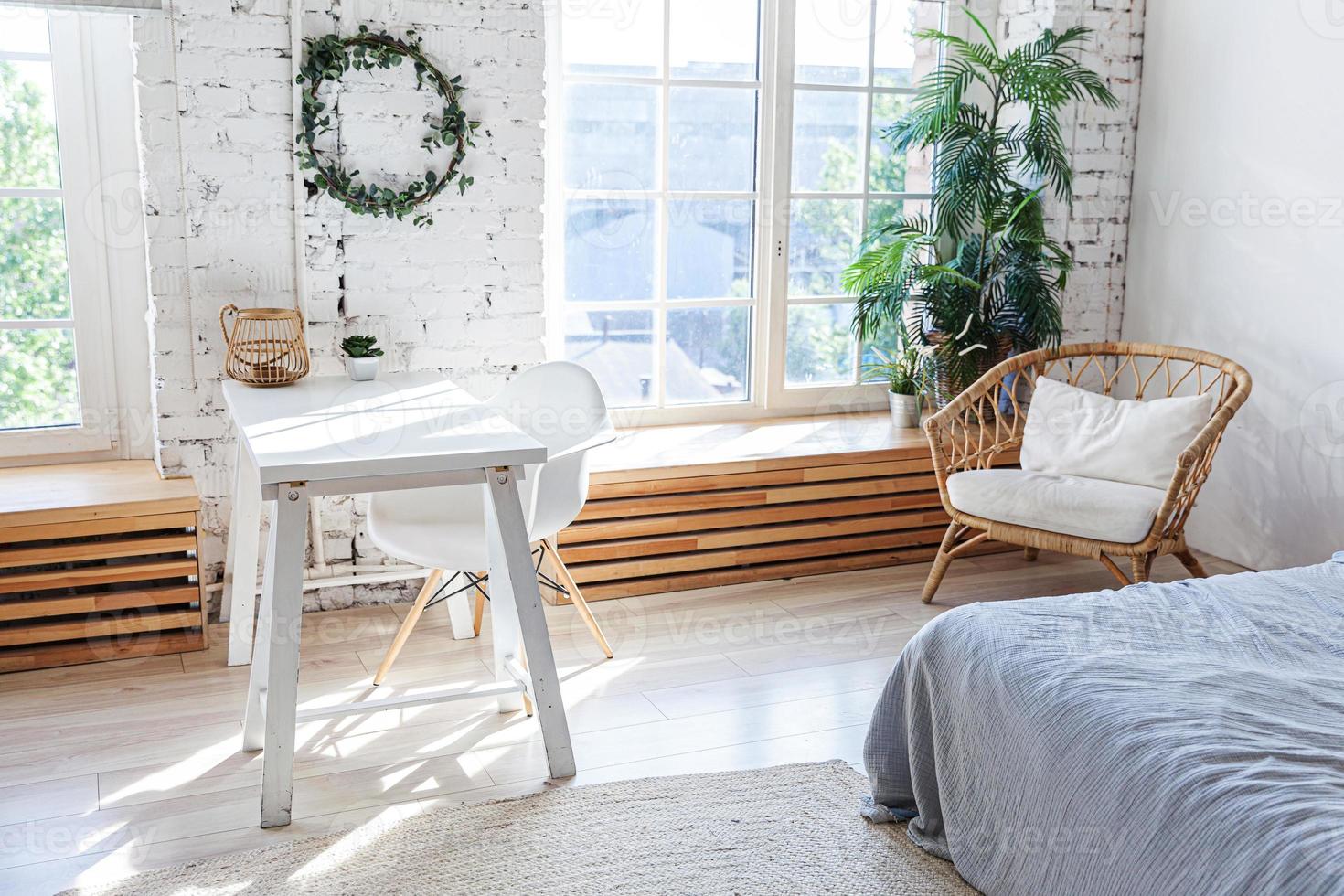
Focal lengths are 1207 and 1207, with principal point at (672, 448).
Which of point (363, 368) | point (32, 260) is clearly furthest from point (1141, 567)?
point (32, 260)

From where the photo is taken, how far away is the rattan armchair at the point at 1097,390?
3.21m

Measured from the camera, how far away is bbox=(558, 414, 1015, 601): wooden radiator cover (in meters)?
3.53

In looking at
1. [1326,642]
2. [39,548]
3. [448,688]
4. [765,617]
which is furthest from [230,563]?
[1326,642]

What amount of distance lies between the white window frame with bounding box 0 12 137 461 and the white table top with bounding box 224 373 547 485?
562 mm

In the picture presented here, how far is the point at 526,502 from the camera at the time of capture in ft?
8.95

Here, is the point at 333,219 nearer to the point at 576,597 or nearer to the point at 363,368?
the point at 363,368

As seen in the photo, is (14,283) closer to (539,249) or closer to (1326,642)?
(539,249)

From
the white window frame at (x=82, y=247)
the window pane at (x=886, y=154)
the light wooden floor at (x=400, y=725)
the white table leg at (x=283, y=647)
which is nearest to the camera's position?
the white table leg at (x=283, y=647)

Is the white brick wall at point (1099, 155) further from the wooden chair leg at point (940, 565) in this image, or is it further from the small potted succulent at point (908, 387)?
the wooden chair leg at point (940, 565)

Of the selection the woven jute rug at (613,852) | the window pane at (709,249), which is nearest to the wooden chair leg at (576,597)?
the woven jute rug at (613,852)

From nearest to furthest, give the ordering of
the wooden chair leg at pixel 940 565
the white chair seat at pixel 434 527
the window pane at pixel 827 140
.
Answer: the white chair seat at pixel 434 527 < the wooden chair leg at pixel 940 565 < the window pane at pixel 827 140

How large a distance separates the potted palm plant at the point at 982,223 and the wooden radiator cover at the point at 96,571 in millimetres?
2194

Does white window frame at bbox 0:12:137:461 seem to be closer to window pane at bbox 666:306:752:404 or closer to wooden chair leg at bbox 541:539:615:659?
wooden chair leg at bbox 541:539:615:659

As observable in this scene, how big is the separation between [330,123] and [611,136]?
38.1 inches
